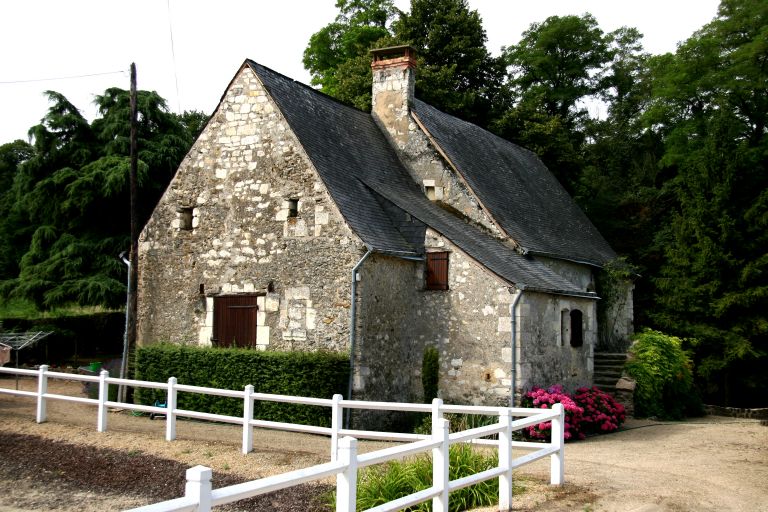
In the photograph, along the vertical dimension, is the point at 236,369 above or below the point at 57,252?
below

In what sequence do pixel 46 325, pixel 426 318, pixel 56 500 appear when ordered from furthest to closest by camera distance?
pixel 46 325
pixel 426 318
pixel 56 500

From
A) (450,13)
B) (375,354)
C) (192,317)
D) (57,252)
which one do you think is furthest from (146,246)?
(450,13)

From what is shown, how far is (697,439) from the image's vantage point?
14922mm

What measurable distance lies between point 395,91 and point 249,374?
9.92m

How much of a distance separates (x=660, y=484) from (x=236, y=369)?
873 centimetres

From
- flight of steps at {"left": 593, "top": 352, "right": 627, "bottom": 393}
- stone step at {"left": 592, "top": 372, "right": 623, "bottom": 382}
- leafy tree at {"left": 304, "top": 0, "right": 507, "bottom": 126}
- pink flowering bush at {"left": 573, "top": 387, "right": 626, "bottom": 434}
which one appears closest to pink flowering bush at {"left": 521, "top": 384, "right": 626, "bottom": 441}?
pink flowering bush at {"left": 573, "top": 387, "right": 626, "bottom": 434}

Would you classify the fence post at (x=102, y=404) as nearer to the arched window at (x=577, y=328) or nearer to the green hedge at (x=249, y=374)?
the green hedge at (x=249, y=374)

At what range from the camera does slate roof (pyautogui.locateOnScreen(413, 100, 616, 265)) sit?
1977 cm

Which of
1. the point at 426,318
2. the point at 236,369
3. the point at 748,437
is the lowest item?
the point at 748,437

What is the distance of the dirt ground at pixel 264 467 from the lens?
8.66 metres

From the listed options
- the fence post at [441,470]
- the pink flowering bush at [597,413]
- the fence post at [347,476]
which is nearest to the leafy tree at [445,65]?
the pink flowering bush at [597,413]

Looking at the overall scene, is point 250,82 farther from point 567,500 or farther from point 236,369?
point 567,500

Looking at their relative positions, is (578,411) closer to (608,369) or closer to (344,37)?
(608,369)

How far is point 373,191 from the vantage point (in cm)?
1761
